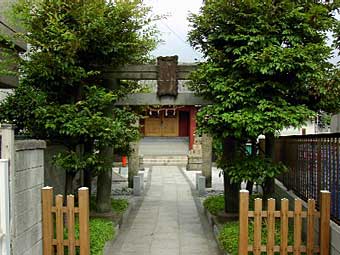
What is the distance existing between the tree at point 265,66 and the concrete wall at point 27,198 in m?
2.82

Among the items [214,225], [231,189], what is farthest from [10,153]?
[231,189]

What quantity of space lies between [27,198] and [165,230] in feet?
13.4

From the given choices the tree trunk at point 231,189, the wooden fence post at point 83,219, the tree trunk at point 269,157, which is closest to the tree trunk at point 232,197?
the tree trunk at point 231,189

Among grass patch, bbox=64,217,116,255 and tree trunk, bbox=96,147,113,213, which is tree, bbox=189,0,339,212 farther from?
tree trunk, bbox=96,147,113,213

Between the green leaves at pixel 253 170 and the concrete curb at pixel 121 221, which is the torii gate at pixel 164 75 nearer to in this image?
the green leaves at pixel 253 170

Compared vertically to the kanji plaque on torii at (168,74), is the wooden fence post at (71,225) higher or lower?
lower

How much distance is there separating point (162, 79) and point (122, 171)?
548 inches

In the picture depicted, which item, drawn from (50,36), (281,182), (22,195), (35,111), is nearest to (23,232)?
(22,195)

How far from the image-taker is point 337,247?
5137mm

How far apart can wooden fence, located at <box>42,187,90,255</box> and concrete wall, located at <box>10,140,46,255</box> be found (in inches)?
3.9

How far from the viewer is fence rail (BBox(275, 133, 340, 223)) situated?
19.1 ft

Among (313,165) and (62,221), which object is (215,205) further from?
(62,221)

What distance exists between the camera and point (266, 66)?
629 cm

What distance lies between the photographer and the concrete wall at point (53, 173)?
8.30 meters
